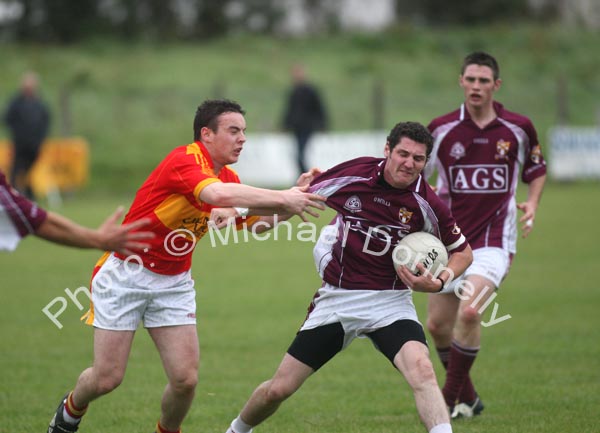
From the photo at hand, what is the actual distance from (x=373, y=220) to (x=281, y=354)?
11.0 ft

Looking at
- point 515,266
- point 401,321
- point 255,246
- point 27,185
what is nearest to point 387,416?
point 401,321

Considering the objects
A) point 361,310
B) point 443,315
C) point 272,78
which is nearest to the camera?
point 361,310

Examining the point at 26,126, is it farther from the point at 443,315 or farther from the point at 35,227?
the point at 35,227

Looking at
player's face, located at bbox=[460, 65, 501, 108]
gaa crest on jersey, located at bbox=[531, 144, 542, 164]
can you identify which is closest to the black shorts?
player's face, located at bbox=[460, 65, 501, 108]

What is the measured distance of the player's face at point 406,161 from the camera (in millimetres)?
5434

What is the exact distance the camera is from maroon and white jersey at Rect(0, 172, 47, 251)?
15.2ft

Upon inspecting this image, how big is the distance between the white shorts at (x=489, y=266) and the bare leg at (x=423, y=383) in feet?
5.10

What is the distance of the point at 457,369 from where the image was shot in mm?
6785

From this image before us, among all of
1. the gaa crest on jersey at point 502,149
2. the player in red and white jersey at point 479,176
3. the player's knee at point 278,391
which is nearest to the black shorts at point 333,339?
the player's knee at point 278,391

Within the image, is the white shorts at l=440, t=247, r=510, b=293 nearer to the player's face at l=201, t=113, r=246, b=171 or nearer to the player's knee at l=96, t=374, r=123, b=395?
the player's face at l=201, t=113, r=246, b=171

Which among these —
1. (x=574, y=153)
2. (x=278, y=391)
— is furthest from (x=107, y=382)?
(x=574, y=153)

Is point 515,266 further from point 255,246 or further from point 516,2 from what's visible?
point 516,2

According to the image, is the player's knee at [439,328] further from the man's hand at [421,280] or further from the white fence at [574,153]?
the white fence at [574,153]

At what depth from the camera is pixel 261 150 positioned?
22797mm
